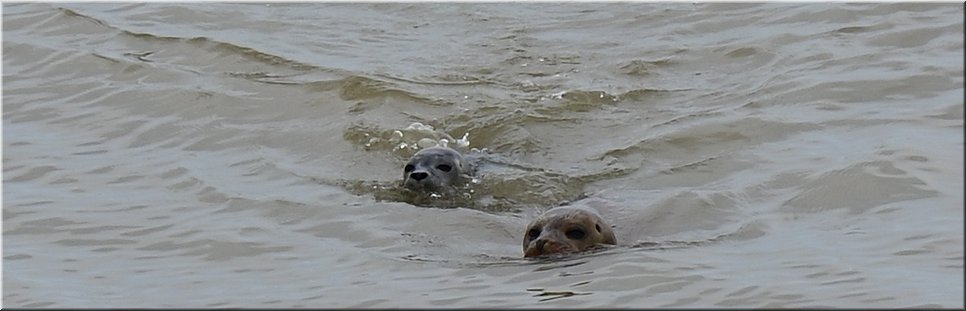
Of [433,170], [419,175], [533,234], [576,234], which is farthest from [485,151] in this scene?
[576,234]

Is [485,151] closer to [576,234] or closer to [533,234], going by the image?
[533,234]

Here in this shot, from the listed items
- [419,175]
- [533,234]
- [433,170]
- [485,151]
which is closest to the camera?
[533,234]

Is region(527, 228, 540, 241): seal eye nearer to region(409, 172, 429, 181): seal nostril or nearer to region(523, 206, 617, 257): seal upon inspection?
region(523, 206, 617, 257): seal

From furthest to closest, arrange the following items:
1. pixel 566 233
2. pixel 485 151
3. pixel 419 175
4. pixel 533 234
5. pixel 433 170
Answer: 1. pixel 485 151
2. pixel 433 170
3. pixel 419 175
4. pixel 533 234
5. pixel 566 233

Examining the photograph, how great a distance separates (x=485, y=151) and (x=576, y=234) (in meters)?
3.36

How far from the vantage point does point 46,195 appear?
947cm

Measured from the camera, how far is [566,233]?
7.54 m

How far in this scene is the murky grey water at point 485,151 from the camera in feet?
22.5

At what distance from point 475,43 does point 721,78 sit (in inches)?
97.7

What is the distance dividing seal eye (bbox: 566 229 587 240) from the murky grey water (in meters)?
0.16

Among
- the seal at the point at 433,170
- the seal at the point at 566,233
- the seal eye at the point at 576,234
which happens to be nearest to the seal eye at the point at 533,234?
the seal at the point at 566,233

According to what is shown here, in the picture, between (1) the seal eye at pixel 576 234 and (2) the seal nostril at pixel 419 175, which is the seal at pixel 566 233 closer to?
(1) the seal eye at pixel 576 234

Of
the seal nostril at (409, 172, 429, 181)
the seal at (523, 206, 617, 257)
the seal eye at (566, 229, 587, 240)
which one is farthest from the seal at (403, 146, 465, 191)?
the seal eye at (566, 229, 587, 240)

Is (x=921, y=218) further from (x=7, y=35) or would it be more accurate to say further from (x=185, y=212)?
(x=7, y=35)
